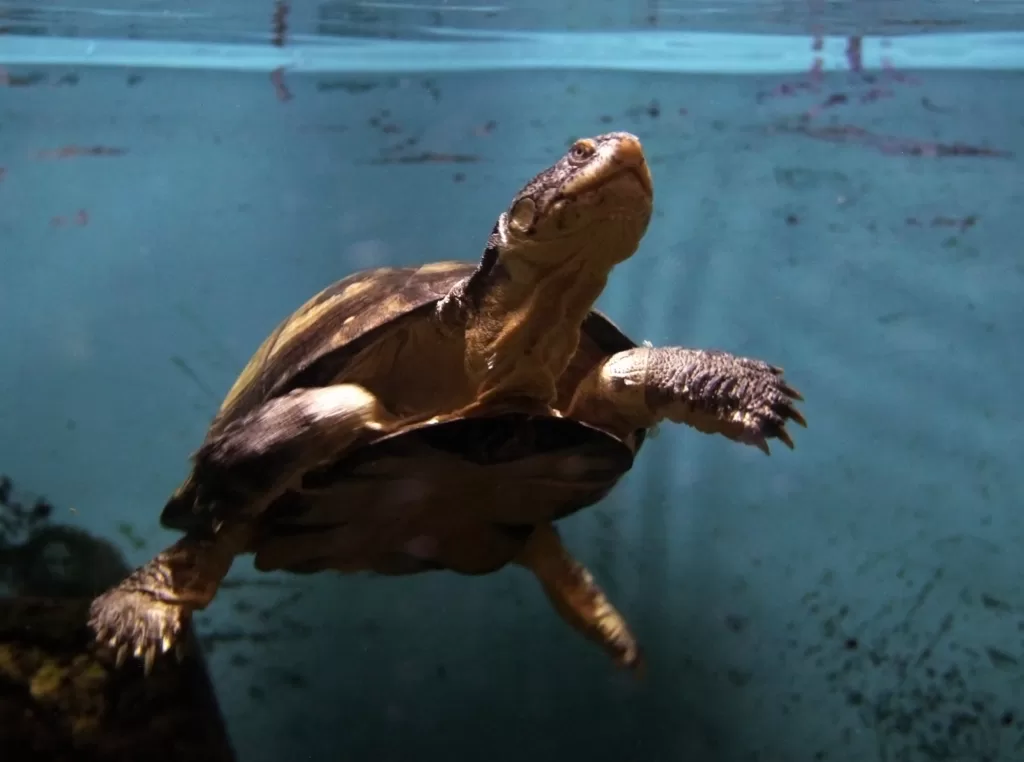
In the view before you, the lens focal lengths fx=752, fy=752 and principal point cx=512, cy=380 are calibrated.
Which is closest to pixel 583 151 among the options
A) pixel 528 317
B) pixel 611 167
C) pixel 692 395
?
pixel 611 167

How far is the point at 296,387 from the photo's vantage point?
1.57 m

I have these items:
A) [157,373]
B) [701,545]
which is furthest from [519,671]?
[157,373]

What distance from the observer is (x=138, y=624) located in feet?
5.40

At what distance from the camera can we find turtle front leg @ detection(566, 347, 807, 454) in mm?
1400

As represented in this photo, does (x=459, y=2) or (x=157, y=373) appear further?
(x=459, y=2)

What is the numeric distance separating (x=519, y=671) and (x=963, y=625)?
1381 millimetres

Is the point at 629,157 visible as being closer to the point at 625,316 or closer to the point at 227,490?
the point at 227,490

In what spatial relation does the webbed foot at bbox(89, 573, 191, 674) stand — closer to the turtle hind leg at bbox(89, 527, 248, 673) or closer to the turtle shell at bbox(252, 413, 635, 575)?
the turtle hind leg at bbox(89, 527, 248, 673)

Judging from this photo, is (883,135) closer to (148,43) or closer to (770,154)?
(770,154)

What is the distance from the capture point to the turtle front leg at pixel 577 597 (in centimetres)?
217

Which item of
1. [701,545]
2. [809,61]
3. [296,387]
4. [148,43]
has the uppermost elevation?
[148,43]

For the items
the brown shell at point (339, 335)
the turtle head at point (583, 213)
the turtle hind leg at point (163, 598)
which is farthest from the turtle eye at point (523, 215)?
the turtle hind leg at point (163, 598)

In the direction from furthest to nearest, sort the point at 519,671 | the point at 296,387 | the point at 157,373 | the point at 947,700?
1. the point at 157,373
2. the point at 519,671
3. the point at 947,700
4. the point at 296,387

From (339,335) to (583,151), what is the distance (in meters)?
0.63
